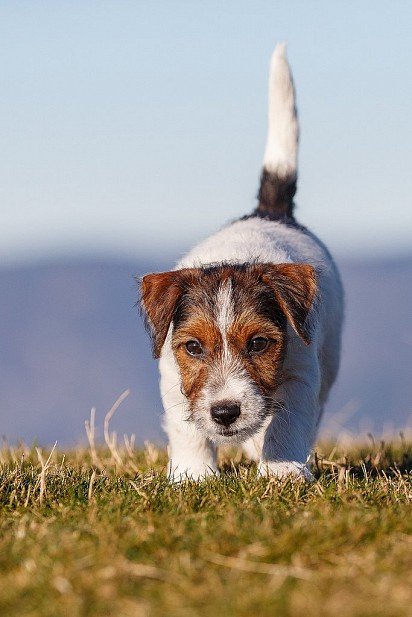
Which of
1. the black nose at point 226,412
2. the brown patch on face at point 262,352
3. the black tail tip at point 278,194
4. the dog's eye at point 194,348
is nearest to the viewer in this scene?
the black nose at point 226,412

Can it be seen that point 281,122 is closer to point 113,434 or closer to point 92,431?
point 113,434

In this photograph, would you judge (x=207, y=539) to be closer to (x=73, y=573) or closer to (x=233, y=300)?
(x=73, y=573)

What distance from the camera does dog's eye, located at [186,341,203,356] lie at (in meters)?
5.73

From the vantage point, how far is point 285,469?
5.80 m

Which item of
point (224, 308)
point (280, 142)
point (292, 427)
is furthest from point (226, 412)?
point (280, 142)

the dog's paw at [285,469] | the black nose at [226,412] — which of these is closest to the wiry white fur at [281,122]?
the dog's paw at [285,469]

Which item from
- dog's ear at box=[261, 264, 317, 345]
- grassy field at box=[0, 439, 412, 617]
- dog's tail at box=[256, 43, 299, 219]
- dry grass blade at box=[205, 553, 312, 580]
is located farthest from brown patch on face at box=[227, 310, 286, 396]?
dog's tail at box=[256, 43, 299, 219]

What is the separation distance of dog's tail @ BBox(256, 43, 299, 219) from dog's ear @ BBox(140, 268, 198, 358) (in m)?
2.76

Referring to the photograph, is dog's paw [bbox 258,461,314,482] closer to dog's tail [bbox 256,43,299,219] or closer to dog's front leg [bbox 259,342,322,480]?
dog's front leg [bbox 259,342,322,480]

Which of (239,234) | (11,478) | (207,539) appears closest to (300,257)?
(239,234)

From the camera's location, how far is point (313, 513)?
4.21 m

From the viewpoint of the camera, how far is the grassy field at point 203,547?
302 cm

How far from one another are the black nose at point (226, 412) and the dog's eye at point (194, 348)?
1.49 ft

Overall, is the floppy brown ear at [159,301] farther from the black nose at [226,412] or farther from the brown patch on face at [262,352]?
the black nose at [226,412]
